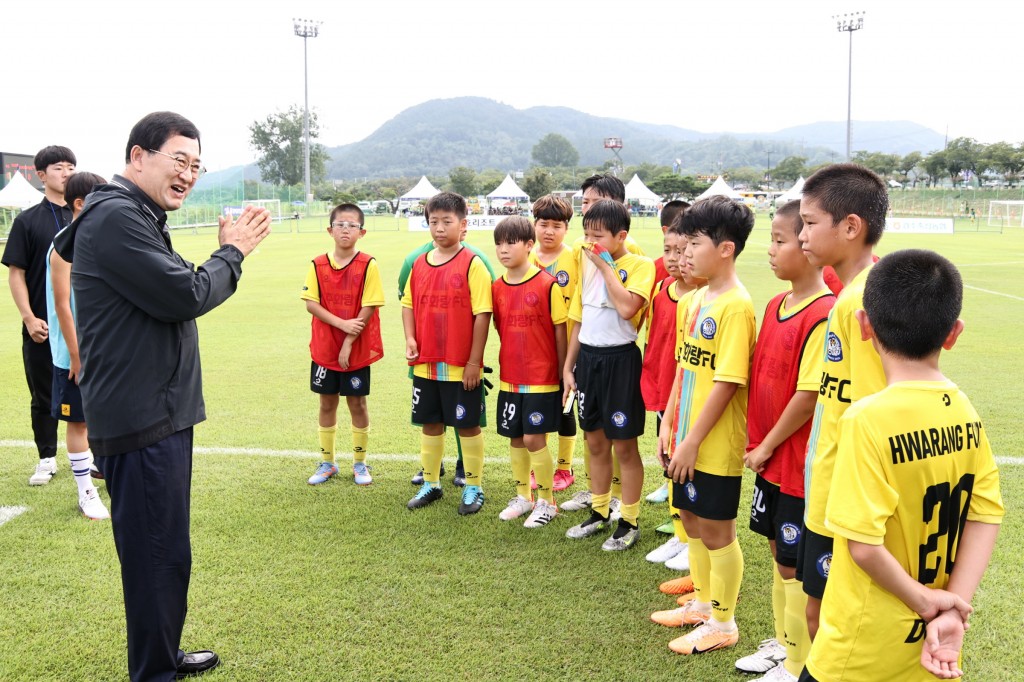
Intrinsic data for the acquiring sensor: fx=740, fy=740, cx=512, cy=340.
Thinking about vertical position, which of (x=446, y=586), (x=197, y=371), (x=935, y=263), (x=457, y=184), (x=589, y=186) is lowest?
(x=446, y=586)

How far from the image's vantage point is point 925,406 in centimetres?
169

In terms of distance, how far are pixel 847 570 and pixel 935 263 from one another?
2.53 ft

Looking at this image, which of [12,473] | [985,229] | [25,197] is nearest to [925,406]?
[12,473]

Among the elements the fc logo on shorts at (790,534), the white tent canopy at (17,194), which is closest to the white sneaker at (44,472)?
the fc logo on shorts at (790,534)

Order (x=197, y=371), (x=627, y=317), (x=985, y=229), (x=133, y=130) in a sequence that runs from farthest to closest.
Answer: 1. (x=985, y=229)
2. (x=627, y=317)
3. (x=197, y=371)
4. (x=133, y=130)

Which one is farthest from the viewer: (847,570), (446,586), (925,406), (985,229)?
(985,229)

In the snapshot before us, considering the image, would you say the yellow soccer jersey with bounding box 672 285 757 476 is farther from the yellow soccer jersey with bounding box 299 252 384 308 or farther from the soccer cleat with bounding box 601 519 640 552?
the yellow soccer jersey with bounding box 299 252 384 308

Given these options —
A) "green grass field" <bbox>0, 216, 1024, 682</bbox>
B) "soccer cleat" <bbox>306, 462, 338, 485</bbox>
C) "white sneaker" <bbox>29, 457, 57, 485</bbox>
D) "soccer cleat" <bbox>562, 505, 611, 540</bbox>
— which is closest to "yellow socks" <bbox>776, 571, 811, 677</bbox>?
"green grass field" <bbox>0, 216, 1024, 682</bbox>

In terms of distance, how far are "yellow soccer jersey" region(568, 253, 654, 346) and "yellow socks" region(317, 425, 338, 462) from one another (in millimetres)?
2100

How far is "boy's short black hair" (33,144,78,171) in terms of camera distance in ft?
15.8

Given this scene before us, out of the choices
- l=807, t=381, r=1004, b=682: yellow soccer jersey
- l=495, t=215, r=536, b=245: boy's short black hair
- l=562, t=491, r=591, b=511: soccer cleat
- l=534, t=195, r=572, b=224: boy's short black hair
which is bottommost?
l=562, t=491, r=591, b=511: soccer cleat

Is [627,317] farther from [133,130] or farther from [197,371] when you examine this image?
[133,130]

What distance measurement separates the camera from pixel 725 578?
3.22 meters

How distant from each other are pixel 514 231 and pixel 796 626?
268cm
